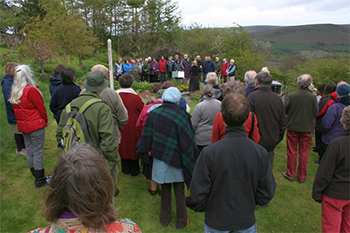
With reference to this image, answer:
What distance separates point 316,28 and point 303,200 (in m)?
70.6

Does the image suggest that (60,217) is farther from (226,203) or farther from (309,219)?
(309,219)

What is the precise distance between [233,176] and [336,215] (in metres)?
1.62

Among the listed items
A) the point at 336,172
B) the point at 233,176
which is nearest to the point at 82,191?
the point at 233,176

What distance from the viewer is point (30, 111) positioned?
3756mm

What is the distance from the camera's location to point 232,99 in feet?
6.43

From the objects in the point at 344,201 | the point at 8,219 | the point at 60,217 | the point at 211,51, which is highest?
the point at 211,51

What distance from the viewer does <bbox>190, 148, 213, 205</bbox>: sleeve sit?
1891 millimetres

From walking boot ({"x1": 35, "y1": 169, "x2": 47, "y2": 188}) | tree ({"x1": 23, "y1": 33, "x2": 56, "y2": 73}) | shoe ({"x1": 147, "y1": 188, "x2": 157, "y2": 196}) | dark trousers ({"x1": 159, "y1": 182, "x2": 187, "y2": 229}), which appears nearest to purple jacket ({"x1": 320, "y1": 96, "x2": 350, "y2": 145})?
dark trousers ({"x1": 159, "y1": 182, "x2": 187, "y2": 229})

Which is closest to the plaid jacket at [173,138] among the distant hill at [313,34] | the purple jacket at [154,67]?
the purple jacket at [154,67]

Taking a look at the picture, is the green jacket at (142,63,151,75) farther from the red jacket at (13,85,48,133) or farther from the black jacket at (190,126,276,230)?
the black jacket at (190,126,276,230)

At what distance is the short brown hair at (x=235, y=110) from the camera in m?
1.89

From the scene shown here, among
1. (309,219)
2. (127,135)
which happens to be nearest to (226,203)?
(309,219)

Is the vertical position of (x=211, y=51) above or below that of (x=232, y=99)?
above

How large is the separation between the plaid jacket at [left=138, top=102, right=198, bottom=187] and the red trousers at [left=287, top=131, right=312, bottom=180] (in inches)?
104
